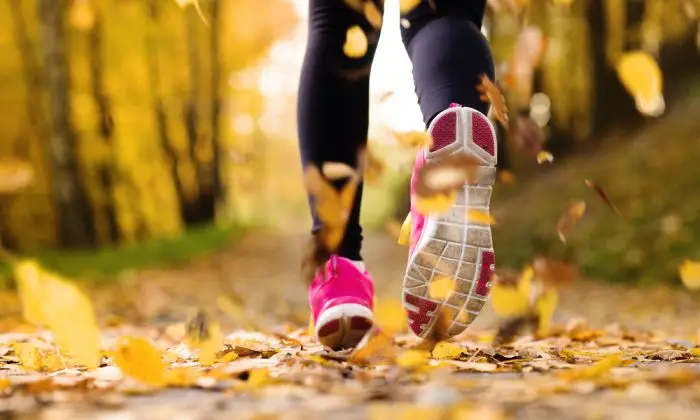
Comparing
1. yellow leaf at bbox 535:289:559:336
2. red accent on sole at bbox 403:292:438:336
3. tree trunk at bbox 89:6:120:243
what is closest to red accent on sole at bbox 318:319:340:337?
red accent on sole at bbox 403:292:438:336

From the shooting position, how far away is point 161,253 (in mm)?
8711

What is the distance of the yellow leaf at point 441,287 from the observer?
1468 millimetres

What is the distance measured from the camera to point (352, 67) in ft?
5.67

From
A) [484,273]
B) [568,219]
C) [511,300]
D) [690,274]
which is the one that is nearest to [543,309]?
[511,300]

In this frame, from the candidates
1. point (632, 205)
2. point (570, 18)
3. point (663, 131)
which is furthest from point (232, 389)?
point (570, 18)

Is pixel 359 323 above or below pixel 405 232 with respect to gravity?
below

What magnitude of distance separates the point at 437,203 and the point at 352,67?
46 centimetres

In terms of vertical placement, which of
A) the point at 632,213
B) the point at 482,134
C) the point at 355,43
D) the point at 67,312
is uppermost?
the point at 355,43

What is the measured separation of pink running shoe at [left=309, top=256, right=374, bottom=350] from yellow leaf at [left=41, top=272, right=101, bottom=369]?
19.3 inches

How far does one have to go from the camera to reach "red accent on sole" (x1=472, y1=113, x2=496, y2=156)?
1498mm

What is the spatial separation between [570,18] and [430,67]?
945 centimetres

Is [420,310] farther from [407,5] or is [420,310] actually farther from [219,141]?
[219,141]

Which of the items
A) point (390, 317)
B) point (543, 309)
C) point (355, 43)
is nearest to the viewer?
point (355, 43)

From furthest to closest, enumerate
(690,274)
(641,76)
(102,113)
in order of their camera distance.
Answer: (102,113), (690,274), (641,76)
